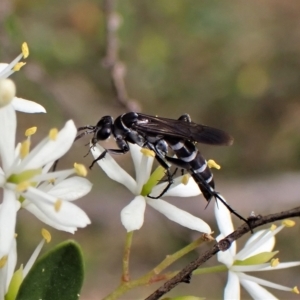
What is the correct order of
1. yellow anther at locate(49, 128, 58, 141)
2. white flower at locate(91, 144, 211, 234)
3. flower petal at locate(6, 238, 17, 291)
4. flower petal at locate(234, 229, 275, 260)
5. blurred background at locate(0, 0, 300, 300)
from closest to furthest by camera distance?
yellow anther at locate(49, 128, 58, 141) → flower petal at locate(6, 238, 17, 291) → white flower at locate(91, 144, 211, 234) → flower petal at locate(234, 229, 275, 260) → blurred background at locate(0, 0, 300, 300)

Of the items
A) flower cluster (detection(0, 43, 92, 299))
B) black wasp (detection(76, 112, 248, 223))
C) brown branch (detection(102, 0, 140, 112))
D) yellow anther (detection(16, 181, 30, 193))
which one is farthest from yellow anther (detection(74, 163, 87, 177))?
brown branch (detection(102, 0, 140, 112))

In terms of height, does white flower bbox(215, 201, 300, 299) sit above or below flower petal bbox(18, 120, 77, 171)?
below

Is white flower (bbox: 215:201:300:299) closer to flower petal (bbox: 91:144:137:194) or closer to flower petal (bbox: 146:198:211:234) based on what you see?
flower petal (bbox: 146:198:211:234)

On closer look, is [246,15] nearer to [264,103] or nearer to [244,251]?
[264,103]

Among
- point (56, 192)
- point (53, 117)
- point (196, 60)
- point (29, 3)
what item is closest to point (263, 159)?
point (196, 60)

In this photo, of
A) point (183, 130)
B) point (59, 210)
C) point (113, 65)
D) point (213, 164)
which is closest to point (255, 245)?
point (213, 164)

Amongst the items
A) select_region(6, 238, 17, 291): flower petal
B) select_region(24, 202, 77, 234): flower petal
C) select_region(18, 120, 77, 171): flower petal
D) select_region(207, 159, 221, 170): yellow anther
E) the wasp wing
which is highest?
the wasp wing

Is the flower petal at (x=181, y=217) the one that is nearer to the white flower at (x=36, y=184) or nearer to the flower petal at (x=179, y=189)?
the flower petal at (x=179, y=189)

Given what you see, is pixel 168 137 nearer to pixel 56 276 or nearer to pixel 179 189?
pixel 179 189
